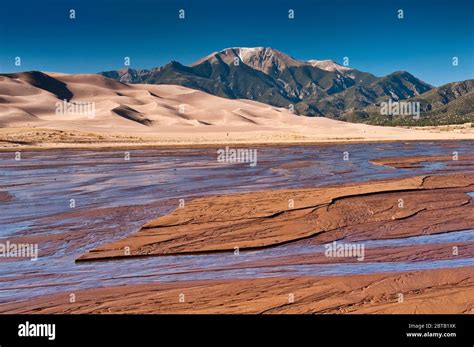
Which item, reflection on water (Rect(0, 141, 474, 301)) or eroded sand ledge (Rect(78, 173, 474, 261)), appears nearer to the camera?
reflection on water (Rect(0, 141, 474, 301))

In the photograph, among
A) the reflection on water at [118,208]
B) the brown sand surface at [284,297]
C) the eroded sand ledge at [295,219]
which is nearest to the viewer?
the brown sand surface at [284,297]

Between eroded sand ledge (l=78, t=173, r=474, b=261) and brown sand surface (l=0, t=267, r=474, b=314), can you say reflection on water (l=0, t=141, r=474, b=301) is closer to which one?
brown sand surface (l=0, t=267, r=474, b=314)

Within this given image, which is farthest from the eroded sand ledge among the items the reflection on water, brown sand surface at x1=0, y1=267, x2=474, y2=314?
brown sand surface at x1=0, y1=267, x2=474, y2=314

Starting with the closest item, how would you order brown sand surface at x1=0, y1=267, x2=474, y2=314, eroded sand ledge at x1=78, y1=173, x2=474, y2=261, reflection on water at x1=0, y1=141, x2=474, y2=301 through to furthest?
brown sand surface at x1=0, y1=267, x2=474, y2=314 < reflection on water at x1=0, y1=141, x2=474, y2=301 < eroded sand ledge at x1=78, y1=173, x2=474, y2=261

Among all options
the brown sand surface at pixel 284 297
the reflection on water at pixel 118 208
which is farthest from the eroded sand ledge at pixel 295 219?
the brown sand surface at pixel 284 297

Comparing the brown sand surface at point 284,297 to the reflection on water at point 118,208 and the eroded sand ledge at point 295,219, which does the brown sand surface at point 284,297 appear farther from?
the eroded sand ledge at point 295,219

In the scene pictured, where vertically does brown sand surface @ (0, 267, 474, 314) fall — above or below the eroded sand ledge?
below
